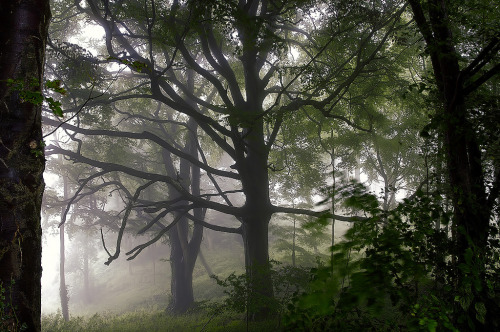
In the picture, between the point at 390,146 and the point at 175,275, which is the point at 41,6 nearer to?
the point at 390,146

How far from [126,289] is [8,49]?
3077 cm

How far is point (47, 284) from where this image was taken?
49.5 m

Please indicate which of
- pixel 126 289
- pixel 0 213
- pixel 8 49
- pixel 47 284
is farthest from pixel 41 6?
pixel 47 284

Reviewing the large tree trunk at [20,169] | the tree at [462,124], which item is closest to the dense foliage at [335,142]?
the tree at [462,124]

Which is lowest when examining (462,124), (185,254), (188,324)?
(188,324)

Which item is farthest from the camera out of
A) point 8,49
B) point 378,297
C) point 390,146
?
point 390,146

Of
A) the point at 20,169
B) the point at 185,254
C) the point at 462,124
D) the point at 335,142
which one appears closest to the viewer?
the point at 20,169

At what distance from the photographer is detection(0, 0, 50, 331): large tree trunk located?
237 centimetres

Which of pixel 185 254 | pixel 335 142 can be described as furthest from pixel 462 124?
pixel 185 254

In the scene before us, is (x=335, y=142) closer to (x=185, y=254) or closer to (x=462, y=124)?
(x=185, y=254)

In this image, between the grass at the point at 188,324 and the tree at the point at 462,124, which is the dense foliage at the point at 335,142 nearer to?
the tree at the point at 462,124

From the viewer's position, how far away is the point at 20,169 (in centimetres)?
249

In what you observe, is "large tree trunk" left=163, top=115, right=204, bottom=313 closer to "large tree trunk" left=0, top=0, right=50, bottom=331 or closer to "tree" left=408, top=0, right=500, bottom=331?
"large tree trunk" left=0, top=0, right=50, bottom=331

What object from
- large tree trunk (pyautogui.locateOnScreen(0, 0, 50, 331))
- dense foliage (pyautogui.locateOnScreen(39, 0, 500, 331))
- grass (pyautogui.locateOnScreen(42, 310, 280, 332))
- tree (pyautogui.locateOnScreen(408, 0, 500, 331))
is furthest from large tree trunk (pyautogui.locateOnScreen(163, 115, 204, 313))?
tree (pyautogui.locateOnScreen(408, 0, 500, 331))
